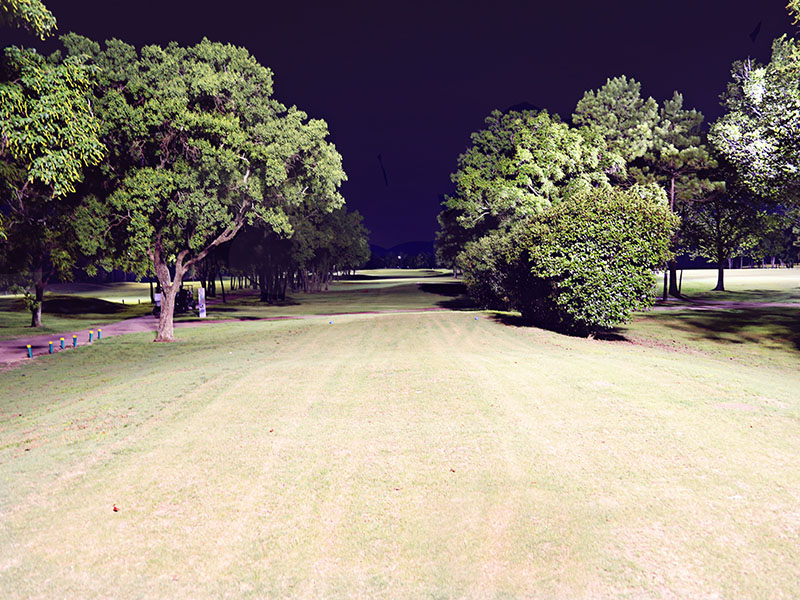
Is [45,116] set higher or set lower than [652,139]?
lower

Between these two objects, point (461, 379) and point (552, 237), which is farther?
point (552, 237)

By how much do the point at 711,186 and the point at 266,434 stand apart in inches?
1846

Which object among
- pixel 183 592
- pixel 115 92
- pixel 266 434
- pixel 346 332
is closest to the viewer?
pixel 183 592

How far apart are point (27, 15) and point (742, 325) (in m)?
33.9

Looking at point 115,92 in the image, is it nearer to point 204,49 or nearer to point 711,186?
point 204,49

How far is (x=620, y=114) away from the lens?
56.4 meters

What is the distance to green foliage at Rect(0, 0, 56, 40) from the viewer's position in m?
10.8

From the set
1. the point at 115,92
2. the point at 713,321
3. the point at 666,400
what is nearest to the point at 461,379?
the point at 666,400

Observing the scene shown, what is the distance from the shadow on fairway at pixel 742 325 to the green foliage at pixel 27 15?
90.2 feet

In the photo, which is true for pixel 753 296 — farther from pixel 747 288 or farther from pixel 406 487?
pixel 406 487

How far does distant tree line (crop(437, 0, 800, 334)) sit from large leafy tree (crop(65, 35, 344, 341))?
14.6m

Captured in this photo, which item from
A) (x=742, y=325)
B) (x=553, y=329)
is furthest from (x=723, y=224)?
(x=553, y=329)

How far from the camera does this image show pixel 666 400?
1007 centimetres

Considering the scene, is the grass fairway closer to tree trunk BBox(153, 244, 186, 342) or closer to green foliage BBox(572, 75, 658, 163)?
tree trunk BBox(153, 244, 186, 342)
